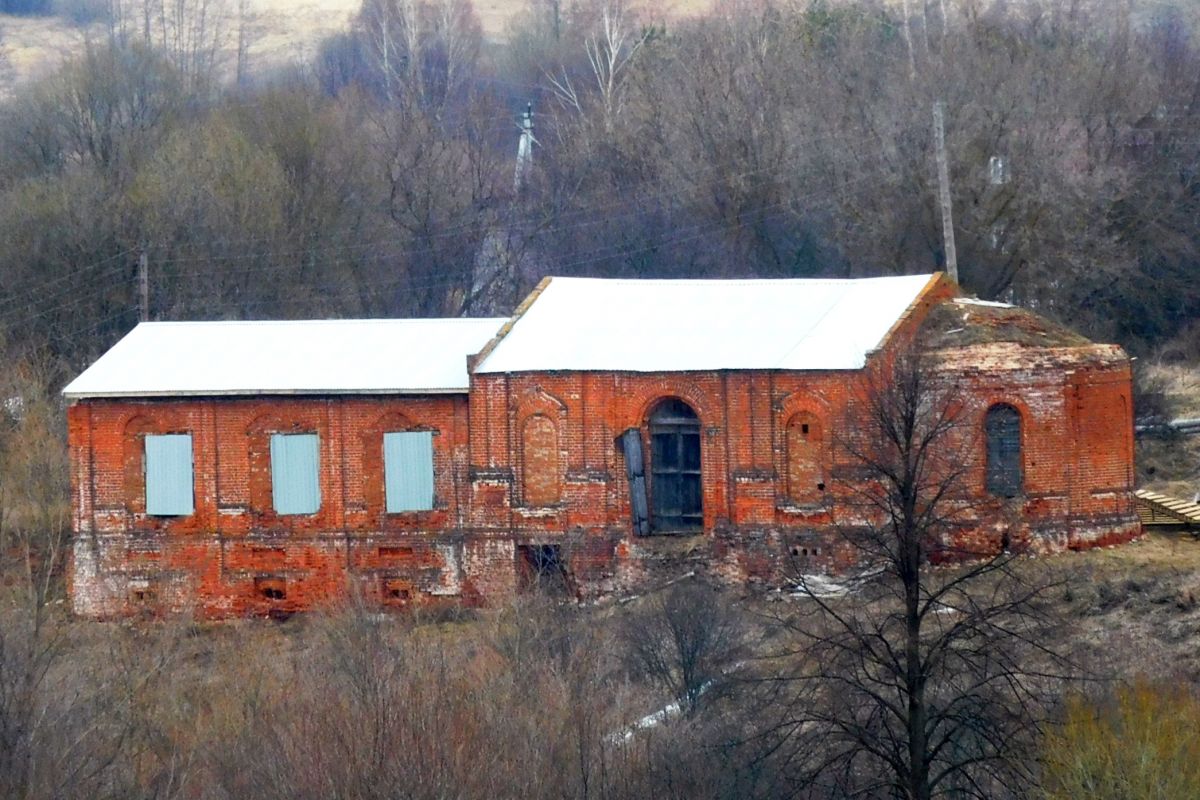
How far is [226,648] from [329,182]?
23647 mm

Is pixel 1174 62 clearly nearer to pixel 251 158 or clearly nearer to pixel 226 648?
pixel 251 158

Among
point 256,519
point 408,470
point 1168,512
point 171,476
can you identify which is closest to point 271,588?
point 256,519

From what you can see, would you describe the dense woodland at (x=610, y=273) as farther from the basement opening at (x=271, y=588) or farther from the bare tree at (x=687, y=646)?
the basement opening at (x=271, y=588)

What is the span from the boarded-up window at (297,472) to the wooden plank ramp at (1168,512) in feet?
41.6

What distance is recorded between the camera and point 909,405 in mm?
19312

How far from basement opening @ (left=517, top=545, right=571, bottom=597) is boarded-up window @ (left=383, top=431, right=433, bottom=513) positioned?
172 cm

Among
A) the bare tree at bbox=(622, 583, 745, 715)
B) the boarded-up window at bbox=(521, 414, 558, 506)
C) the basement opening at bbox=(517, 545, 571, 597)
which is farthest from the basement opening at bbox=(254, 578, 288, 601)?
the bare tree at bbox=(622, 583, 745, 715)

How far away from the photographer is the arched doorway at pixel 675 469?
30.3 m

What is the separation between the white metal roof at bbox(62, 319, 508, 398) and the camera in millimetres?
30953

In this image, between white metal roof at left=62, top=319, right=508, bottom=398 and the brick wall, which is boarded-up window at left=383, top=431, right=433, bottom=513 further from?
white metal roof at left=62, top=319, right=508, bottom=398

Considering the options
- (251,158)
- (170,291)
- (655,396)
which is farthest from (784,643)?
(251,158)

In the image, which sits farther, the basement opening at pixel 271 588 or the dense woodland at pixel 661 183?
the dense woodland at pixel 661 183

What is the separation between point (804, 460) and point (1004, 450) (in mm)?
2931

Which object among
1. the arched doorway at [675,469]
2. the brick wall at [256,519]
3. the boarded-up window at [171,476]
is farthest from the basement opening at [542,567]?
the boarded-up window at [171,476]
